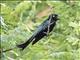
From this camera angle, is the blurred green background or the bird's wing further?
the blurred green background

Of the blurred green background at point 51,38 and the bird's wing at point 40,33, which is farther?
the blurred green background at point 51,38

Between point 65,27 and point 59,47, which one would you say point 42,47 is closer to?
point 59,47

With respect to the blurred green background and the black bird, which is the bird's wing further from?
the blurred green background

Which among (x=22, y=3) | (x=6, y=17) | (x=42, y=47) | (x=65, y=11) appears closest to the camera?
(x=42, y=47)

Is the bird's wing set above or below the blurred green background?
above

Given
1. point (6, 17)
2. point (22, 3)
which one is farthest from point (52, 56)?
point (22, 3)

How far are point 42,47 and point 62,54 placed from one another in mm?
392

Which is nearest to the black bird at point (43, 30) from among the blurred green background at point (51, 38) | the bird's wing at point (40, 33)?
the bird's wing at point (40, 33)

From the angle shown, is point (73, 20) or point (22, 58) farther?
point (73, 20)

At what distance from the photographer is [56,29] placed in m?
6.56

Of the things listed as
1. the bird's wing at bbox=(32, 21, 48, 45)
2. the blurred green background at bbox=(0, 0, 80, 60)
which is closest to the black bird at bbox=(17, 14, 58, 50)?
the bird's wing at bbox=(32, 21, 48, 45)

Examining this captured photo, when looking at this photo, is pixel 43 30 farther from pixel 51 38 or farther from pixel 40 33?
pixel 51 38

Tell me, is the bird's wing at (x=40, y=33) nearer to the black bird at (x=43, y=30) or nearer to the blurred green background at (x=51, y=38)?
the black bird at (x=43, y=30)

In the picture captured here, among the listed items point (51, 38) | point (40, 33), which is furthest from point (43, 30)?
point (51, 38)
